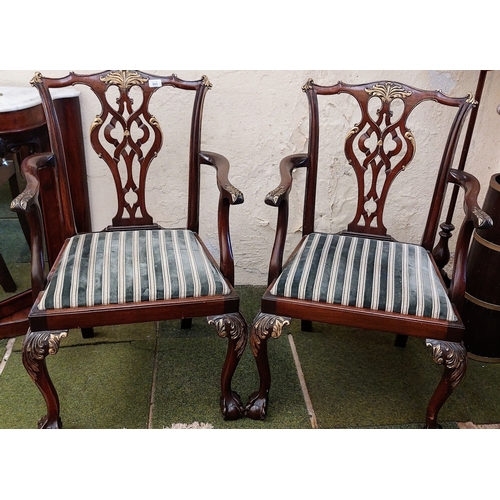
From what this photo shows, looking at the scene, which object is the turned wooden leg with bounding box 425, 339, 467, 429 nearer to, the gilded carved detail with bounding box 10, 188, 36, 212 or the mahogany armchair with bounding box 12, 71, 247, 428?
the mahogany armchair with bounding box 12, 71, 247, 428

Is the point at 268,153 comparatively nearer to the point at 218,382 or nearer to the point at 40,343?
the point at 218,382

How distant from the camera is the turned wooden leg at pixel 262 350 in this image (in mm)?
1643

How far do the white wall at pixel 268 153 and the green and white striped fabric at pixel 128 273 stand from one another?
0.68 metres

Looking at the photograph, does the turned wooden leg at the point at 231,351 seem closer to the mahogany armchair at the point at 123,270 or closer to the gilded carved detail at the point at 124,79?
the mahogany armchair at the point at 123,270

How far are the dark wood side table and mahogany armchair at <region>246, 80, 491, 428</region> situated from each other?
3.12 feet

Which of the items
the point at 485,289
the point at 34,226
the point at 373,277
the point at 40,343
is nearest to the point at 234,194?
the point at 373,277

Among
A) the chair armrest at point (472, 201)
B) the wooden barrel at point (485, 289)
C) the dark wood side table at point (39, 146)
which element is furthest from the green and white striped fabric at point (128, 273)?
the wooden barrel at point (485, 289)

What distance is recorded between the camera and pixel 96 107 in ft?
7.22

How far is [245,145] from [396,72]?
2.40 feet

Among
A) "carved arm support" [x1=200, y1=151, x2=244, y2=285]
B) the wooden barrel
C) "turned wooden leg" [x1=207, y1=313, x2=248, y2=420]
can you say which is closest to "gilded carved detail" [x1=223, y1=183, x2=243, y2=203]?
"carved arm support" [x1=200, y1=151, x2=244, y2=285]

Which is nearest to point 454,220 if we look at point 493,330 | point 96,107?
point 493,330

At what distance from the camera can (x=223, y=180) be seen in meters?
1.73

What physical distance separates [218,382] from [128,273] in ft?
2.17

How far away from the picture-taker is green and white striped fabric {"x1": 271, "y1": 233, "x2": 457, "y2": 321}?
156cm
